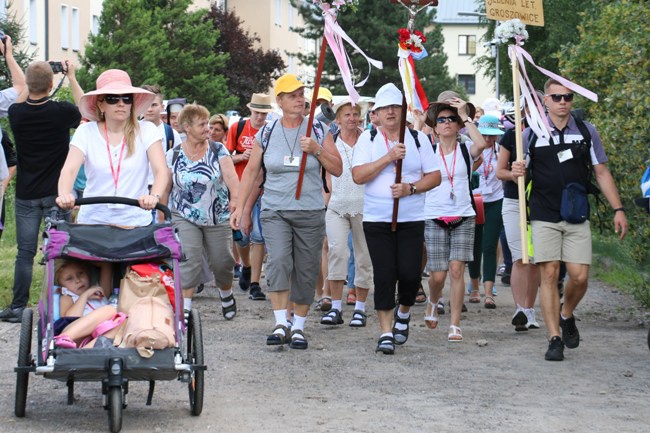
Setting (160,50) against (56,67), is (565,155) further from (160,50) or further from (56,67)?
(160,50)

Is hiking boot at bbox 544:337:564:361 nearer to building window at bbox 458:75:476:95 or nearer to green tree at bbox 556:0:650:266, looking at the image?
green tree at bbox 556:0:650:266

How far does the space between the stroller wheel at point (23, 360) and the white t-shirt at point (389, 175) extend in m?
3.53

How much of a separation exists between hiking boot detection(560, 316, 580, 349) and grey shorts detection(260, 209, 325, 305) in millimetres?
1925

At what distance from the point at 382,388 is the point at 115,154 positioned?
7.31ft

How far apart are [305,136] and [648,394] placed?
3385 mm

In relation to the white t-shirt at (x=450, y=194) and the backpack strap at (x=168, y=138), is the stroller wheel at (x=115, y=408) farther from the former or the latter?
the backpack strap at (x=168, y=138)

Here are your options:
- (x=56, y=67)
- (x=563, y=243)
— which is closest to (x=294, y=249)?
(x=563, y=243)

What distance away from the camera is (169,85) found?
42.4m

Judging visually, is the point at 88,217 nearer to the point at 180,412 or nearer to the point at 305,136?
the point at 180,412

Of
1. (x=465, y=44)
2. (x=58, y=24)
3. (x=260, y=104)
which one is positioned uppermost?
(x=465, y=44)

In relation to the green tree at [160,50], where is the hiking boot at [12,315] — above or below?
below

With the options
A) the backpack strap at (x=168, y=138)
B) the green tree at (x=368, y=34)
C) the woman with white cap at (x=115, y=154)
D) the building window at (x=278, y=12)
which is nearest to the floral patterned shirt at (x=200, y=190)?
the backpack strap at (x=168, y=138)

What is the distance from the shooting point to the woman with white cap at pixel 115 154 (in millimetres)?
8102

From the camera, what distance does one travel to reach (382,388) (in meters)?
8.79
